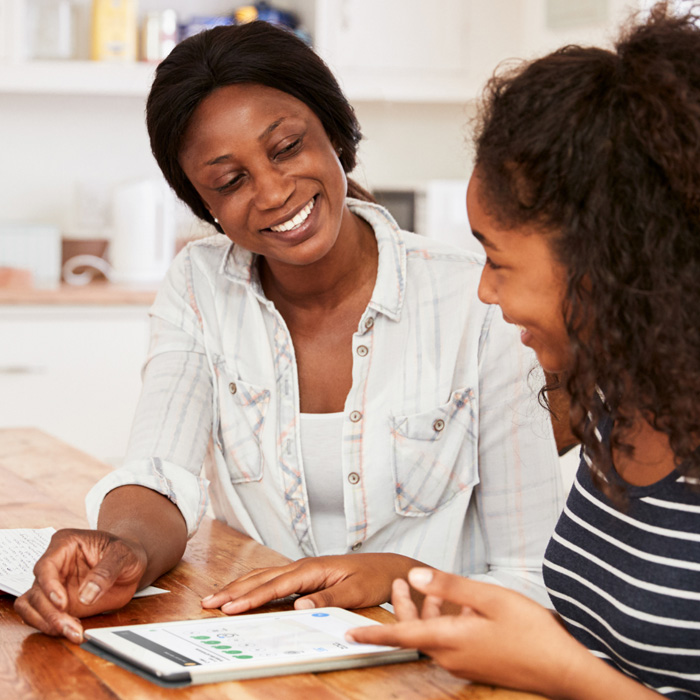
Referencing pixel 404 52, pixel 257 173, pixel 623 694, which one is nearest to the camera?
pixel 623 694

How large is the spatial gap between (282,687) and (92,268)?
10.2 ft

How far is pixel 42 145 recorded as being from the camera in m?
3.79

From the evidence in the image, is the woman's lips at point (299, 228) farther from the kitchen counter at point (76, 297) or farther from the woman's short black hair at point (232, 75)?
the kitchen counter at point (76, 297)

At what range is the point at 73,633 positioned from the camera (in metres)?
0.93

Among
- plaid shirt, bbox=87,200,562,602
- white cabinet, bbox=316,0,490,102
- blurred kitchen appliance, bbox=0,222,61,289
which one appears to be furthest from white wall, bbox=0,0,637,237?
plaid shirt, bbox=87,200,562,602

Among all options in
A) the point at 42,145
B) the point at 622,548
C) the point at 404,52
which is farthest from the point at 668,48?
the point at 42,145

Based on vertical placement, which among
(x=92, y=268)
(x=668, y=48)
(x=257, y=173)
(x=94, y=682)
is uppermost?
(x=668, y=48)

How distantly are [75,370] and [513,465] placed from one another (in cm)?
210

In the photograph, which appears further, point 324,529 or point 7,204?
point 7,204

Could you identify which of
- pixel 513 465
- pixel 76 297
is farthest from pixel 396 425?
pixel 76 297

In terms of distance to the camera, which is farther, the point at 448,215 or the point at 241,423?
the point at 448,215

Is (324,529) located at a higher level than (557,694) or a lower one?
lower

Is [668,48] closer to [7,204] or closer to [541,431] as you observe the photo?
[541,431]

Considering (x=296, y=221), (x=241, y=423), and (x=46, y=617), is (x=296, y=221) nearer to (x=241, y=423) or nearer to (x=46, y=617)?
(x=241, y=423)
